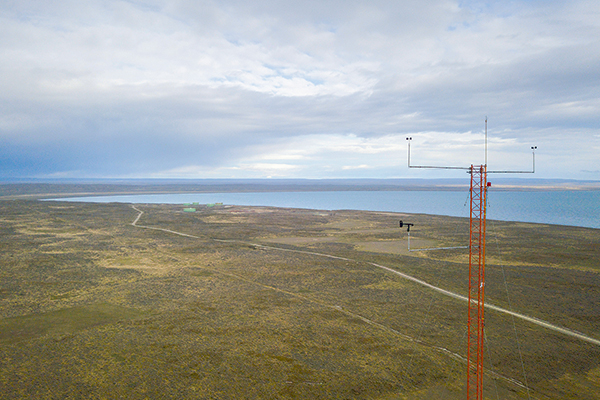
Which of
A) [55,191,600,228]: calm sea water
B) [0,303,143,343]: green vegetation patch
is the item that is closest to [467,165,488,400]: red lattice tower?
[0,303,143,343]: green vegetation patch

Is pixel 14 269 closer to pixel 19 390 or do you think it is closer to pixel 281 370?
pixel 19 390

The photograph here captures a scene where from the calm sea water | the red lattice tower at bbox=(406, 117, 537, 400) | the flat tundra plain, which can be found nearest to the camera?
the red lattice tower at bbox=(406, 117, 537, 400)

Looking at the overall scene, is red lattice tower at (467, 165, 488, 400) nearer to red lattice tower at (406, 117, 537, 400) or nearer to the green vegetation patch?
red lattice tower at (406, 117, 537, 400)

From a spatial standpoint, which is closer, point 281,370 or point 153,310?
point 281,370

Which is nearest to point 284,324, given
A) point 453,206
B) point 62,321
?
point 62,321

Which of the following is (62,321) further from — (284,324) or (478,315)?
(478,315)

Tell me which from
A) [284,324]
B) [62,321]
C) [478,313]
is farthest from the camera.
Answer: [62,321]

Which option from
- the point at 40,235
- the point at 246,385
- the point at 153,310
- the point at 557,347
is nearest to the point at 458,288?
the point at 557,347

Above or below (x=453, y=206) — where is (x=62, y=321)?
above
